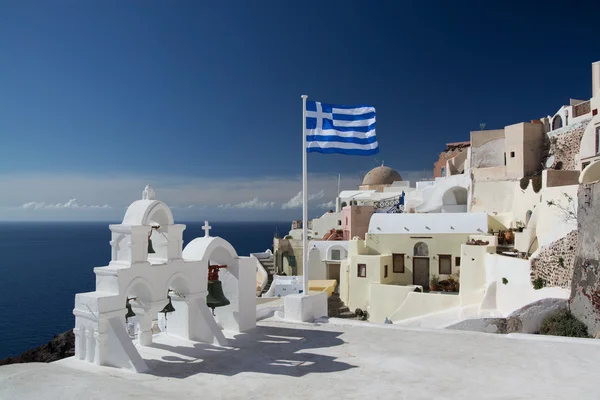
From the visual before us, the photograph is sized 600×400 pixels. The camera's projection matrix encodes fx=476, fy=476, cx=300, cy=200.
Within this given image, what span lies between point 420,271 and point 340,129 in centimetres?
1941

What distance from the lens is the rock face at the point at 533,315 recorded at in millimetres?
17234

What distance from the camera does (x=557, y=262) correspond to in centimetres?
1853

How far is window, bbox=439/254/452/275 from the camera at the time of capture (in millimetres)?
28422

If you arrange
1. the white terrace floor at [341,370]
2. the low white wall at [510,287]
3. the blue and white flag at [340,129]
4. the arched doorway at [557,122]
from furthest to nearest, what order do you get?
the arched doorway at [557,122]
the low white wall at [510,287]
the blue and white flag at [340,129]
the white terrace floor at [341,370]

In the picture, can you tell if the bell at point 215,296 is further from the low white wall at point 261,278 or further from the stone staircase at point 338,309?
the low white wall at point 261,278

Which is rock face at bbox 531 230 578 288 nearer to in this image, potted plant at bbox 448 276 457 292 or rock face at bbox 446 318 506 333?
rock face at bbox 446 318 506 333

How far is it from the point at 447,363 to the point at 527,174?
1000 inches

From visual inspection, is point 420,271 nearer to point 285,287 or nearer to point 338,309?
point 338,309

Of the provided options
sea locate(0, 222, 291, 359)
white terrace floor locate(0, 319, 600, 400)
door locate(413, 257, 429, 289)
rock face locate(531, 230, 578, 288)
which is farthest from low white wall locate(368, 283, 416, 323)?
sea locate(0, 222, 291, 359)

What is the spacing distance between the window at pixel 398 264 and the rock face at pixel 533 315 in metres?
10.6

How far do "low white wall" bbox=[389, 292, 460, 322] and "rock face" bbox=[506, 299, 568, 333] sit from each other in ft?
17.9

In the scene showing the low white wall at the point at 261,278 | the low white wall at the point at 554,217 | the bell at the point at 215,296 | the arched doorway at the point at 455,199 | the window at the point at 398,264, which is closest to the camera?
the bell at the point at 215,296

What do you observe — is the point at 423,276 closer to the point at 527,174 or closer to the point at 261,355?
the point at 527,174

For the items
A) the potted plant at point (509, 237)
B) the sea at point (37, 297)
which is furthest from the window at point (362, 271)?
the sea at point (37, 297)
